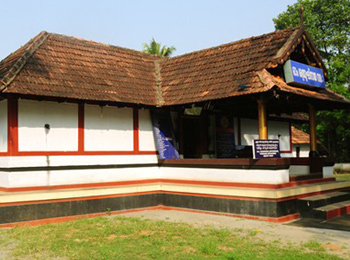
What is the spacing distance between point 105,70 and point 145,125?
2363 mm

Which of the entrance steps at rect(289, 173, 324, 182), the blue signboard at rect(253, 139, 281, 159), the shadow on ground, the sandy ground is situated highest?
the blue signboard at rect(253, 139, 281, 159)

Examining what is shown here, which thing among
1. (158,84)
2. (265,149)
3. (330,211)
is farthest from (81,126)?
(330,211)

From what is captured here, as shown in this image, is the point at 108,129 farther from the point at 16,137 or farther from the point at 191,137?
the point at 191,137

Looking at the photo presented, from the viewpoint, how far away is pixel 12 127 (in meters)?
10.7

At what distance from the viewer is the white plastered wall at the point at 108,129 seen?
12281mm

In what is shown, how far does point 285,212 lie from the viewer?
10711mm

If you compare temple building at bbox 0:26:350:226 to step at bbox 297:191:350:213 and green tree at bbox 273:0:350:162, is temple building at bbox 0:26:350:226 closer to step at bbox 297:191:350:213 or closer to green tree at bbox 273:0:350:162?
step at bbox 297:191:350:213

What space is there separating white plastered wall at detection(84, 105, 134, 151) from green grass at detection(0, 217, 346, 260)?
3.18m

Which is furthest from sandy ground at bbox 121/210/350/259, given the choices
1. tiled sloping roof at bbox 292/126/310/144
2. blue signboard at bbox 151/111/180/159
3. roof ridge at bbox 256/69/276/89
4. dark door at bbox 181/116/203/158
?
tiled sloping roof at bbox 292/126/310/144

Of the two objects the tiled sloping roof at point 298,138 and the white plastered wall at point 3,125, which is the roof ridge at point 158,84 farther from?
the tiled sloping roof at point 298,138

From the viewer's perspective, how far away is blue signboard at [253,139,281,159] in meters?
10.9

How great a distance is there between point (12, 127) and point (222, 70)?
268 inches

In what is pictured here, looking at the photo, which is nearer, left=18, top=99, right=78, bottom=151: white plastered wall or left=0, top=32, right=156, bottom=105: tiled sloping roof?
left=18, top=99, right=78, bottom=151: white plastered wall

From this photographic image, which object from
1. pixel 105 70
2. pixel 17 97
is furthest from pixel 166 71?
pixel 17 97
